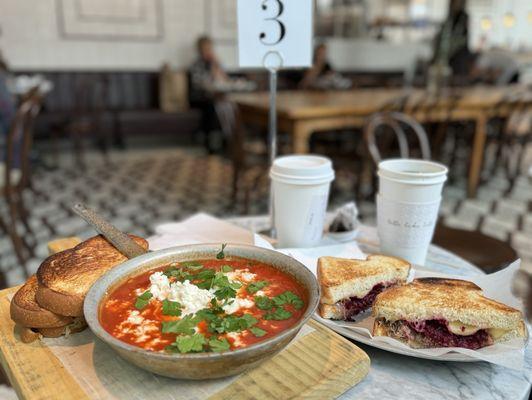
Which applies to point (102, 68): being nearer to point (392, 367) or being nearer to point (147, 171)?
point (147, 171)

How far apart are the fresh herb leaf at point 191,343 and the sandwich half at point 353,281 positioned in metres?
0.34

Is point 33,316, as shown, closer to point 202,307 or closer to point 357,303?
point 202,307

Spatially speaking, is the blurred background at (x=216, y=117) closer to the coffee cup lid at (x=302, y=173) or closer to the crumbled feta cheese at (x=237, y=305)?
the coffee cup lid at (x=302, y=173)

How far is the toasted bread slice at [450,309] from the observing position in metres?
0.86

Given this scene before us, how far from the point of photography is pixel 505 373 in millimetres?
837

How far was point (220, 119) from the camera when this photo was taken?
4117 mm

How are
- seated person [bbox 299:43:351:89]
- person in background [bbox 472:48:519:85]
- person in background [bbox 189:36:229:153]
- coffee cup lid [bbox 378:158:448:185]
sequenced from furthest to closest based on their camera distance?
person in background [bbox 472:48:519:85]
seated person [bbox 299:43:351:89]
person in background [bbox 189:36:229:153]
coffee cup lid [bbox 378:158:448:185]

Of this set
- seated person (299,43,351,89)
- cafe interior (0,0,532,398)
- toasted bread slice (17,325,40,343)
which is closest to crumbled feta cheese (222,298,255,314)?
toasted bread slice (17,325,40,343)

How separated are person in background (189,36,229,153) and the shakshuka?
Result: 6041mm

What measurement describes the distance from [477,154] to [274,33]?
3.86 metres

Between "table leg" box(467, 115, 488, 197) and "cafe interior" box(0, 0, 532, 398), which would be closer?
"cafe interior" box(0, 0, 532, 398)

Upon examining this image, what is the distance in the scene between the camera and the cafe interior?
3482 mm

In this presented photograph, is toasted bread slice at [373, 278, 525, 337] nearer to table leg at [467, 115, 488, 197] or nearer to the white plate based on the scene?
the white plate

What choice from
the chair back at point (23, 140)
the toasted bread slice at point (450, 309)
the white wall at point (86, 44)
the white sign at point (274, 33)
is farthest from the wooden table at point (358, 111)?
the white wall at point (86, 44)
